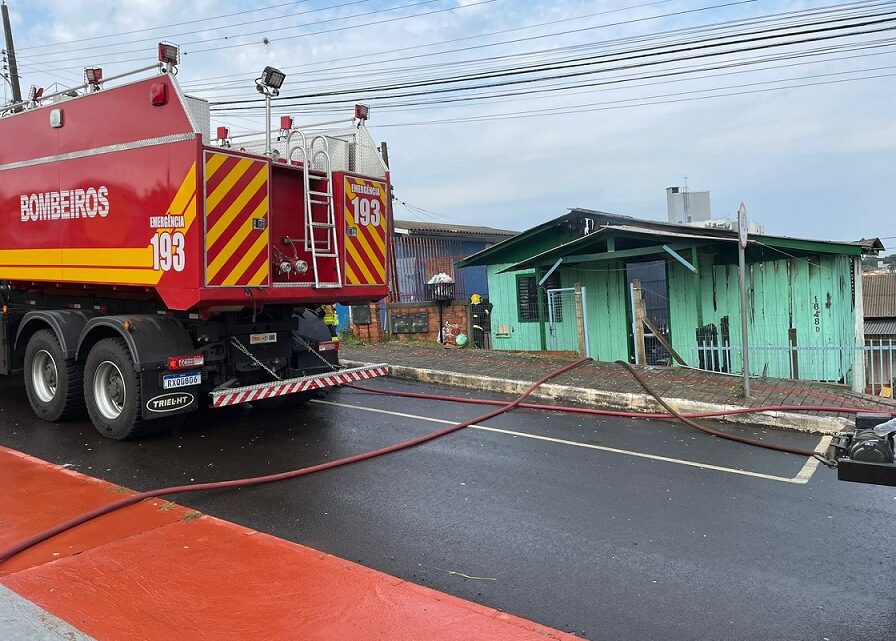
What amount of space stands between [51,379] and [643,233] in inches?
398

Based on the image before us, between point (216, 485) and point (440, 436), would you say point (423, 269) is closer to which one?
point (440, 436)

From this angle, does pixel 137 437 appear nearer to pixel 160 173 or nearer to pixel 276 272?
pixel 276 272

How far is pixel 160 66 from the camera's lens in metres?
6.43

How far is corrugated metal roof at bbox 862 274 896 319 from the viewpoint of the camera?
29438 mm

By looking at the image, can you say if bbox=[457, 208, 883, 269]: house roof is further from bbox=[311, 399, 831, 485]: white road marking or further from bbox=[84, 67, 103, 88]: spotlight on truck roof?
bbox=[84, 67, 103, 88]: spotlight on truck roof

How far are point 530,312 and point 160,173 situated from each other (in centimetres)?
1189

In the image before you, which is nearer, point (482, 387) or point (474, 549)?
point (474, 549)

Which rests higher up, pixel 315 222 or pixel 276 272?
pixel 315 222

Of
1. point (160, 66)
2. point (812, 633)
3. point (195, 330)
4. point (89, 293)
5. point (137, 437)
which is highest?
point (160, 66)

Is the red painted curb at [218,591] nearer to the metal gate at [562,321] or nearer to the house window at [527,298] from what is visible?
the metal gate at [562,321]

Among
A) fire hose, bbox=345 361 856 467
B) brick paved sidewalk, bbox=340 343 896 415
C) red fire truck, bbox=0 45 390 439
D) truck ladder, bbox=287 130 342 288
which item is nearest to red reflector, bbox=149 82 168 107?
red fire truck, bbox=0 45 390 439

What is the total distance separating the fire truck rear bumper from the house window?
30.5 feet

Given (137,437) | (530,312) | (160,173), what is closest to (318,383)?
(137,437)

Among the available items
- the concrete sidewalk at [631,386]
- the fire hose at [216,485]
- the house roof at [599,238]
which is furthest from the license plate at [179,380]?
the house roof at [599,238]
